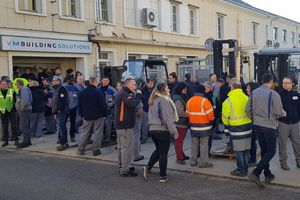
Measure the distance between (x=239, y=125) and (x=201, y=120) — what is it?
86 centimetres

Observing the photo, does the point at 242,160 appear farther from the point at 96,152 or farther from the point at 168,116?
the point at 96,152

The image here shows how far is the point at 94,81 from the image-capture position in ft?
31.4

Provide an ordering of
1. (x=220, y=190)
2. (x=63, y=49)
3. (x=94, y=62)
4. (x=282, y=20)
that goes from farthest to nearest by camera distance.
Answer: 1. (x=282, y=20)
2. (x=94, y=62)
3. (x=63, y=49)
4. (x=220, y=190)

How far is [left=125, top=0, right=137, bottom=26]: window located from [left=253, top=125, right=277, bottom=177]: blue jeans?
46.0 feet

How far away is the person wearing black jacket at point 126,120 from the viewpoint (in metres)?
7.80

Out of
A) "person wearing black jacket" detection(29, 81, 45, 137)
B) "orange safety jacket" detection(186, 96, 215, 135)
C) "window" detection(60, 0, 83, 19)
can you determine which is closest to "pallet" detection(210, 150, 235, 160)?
"orange safety jacket" detection(186, 96, 215, 135)

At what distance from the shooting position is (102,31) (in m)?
18.4

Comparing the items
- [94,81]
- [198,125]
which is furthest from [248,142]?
[94,81]

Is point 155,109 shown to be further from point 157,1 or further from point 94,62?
point 157,1

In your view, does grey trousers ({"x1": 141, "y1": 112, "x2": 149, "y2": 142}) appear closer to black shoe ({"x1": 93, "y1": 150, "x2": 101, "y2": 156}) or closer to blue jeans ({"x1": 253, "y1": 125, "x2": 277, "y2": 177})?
black shoe ({"x1": 93, "y1": 150, "x2": 101, "y2": 156})

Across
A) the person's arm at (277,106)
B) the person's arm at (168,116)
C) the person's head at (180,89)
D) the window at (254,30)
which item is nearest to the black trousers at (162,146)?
the person's arm at (168,116)

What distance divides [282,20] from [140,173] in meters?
35.4

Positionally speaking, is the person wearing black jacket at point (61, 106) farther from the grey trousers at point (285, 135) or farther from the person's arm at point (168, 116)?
the grey trousers at point (285, 135)

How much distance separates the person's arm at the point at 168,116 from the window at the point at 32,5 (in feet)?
32.1
